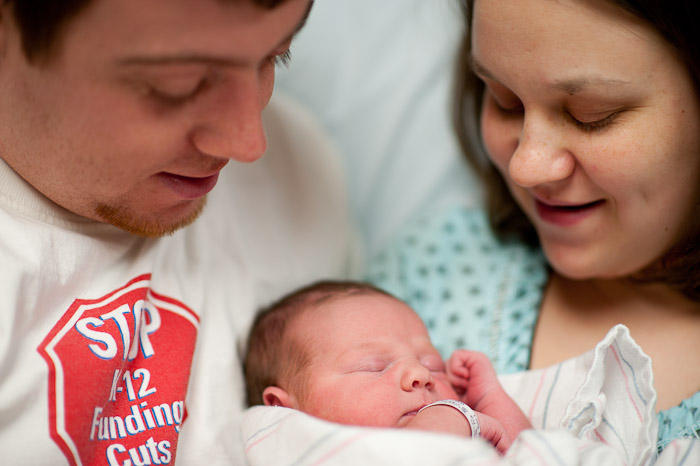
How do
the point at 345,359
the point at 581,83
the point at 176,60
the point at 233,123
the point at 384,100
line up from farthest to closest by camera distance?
the point at 384,100 < the point at 345,359 < the point at 581,83 < the point at 233,123 < the point at 176,60

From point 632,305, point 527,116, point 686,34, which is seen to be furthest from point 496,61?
point 632,305

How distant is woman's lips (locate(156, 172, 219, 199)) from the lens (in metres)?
1.19

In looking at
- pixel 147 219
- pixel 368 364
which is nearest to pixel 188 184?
pixel 147 219

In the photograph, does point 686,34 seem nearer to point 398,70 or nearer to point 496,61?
point 496,61

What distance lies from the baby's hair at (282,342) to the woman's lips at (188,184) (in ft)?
1.05

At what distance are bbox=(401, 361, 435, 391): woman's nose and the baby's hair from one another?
0.19 m

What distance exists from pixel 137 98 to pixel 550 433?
2.61 feet

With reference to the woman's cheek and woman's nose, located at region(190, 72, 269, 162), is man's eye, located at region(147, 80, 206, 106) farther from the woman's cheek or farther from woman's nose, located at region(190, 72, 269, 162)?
the woman's cheek

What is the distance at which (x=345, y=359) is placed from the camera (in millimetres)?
1303

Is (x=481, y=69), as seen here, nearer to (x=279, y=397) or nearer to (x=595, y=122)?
(x=595, y=122)

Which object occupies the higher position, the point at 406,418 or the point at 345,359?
the point at 345,359

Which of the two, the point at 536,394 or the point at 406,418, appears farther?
the point at 536,394

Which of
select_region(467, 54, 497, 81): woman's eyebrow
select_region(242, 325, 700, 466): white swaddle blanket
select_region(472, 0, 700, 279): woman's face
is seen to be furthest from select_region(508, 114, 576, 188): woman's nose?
select_region(242, 325, 700, 466): white swaddle blanket

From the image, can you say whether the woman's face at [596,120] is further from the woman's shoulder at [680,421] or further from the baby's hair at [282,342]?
the baby's hair at [282,342]
